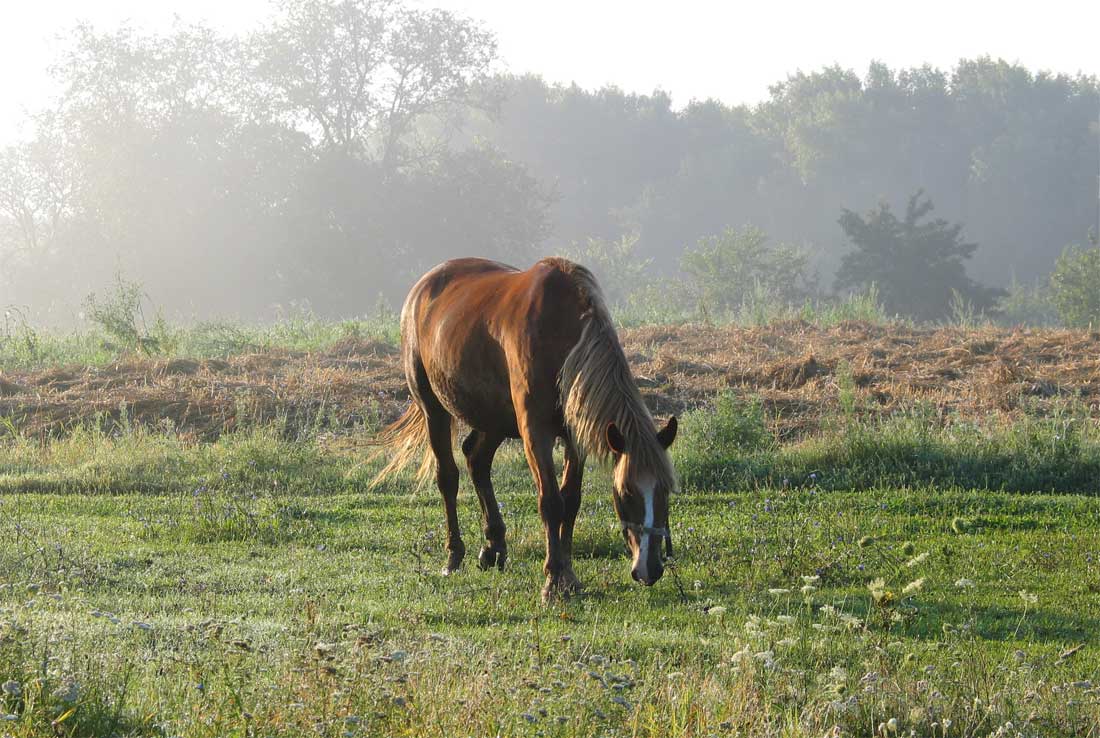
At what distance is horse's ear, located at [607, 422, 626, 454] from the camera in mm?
6457

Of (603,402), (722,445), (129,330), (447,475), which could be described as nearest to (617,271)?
(129,330)

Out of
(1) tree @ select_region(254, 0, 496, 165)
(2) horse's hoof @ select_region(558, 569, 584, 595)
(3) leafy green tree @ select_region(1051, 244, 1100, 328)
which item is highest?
(1) tree @ select_region(254, 0, 496, 165)

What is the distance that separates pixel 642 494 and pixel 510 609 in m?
1.22

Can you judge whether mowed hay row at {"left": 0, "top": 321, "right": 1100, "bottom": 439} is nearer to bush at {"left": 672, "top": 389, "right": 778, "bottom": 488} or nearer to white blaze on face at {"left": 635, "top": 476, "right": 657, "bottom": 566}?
bush at {"left": 672, "top": 389, "right": 778, "bottom": 488}

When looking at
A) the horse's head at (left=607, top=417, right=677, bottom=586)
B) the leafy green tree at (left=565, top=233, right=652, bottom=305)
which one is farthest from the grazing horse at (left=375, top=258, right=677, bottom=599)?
the leafy green tree at (left=565, top=233, right=652, bottom=305)

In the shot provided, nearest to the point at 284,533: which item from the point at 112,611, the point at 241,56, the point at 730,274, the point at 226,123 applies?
the point at 112,611

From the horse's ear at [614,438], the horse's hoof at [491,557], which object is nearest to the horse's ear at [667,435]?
the horse's ear at [614,438]

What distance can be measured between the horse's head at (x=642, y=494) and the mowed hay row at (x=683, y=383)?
22.8ft

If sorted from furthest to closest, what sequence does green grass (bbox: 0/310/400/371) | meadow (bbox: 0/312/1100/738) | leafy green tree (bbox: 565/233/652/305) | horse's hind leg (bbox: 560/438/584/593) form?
leafy green tree (bbox: 565/233/652/305)
green grass (bbox: 0/310/400/371)
horse's hind leg (bbox: 560/438/584/593)
meadow (bbox: 0/312/1100/738)

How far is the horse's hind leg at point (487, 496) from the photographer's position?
8.35 m

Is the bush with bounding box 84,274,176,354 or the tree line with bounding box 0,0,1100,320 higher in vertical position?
the tree line with bounding box 0,0,1100,320

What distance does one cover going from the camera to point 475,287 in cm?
833

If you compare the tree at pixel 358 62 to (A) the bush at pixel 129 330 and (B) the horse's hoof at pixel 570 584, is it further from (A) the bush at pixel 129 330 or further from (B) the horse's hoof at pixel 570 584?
(B) the horse's hoof at pixel 570 584

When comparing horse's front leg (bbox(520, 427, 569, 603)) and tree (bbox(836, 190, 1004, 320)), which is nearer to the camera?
horse's front leg (bbox(520, 427, 569, 603))
